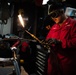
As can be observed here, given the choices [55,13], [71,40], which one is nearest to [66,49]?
[71,40]

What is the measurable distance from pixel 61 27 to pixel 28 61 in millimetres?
1949

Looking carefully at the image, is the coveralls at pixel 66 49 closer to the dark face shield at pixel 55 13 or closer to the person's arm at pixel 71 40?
the person's arm at pixel 71 40

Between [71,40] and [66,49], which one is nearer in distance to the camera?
[71,40]

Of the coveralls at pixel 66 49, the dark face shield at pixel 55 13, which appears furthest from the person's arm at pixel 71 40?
the dark face shield at pixel 55 13

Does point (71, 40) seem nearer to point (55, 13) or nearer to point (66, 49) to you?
point (66, 49)

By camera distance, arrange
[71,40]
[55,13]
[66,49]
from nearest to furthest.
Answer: [71,40], [66,49], [55,13]

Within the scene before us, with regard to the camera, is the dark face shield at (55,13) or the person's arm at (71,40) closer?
the person's arm at (71,40)

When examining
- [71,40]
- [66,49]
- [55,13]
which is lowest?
[66,49]

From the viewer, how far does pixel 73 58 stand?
2.55 metres

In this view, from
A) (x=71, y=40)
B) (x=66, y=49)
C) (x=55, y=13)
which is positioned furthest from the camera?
(x=55, y=13)

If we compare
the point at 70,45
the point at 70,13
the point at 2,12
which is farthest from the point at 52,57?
the point at 2,12

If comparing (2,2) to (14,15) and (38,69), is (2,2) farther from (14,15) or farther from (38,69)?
(38,69)

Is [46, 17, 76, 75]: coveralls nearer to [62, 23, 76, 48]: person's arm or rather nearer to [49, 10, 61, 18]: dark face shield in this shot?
[62, 23, 76, 48]: person's arm

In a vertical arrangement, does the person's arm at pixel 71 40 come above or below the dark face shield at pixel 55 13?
below
